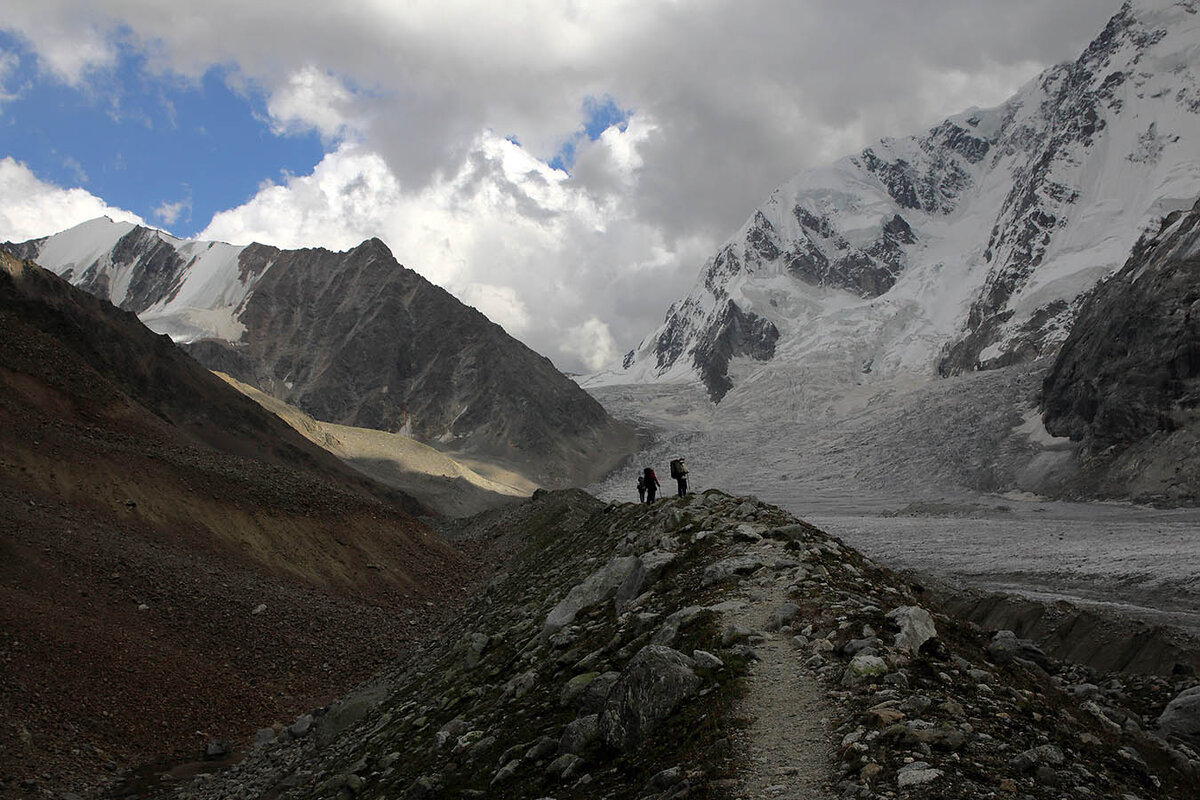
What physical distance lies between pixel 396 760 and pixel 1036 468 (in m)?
127

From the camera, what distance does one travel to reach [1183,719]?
49.6 feet

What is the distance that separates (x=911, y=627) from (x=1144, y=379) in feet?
403

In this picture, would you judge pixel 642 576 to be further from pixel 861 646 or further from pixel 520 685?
pixel 861 646

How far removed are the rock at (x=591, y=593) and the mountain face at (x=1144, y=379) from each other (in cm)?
9790

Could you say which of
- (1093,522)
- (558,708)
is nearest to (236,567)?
(558,708)

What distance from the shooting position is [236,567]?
91.6 ft

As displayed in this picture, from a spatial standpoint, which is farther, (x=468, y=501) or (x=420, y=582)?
(x=468, y=501)

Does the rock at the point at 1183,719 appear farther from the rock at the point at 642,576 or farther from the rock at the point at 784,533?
the rock at the point at 642,576

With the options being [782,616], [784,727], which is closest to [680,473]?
[782,616]

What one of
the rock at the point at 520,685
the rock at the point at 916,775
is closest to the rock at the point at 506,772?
the rock at the point at 520,685

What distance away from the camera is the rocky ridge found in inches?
287

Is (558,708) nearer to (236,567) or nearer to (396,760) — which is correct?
(396,760)

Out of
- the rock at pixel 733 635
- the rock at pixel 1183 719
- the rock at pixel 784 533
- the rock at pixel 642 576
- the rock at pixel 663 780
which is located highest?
the rock at pixel 784 533

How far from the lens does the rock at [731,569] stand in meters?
12.8
